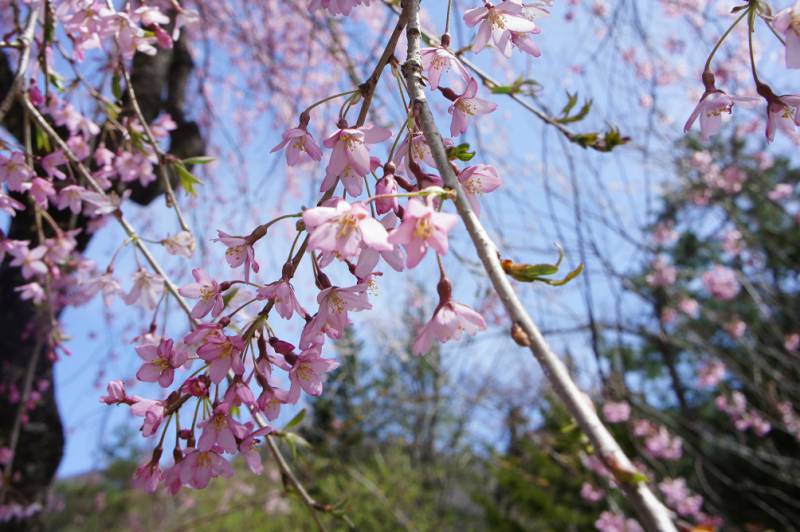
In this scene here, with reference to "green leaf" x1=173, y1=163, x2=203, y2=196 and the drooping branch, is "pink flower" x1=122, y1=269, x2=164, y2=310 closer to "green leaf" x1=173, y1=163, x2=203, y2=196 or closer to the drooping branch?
"green leaf" x1=173, y1=163, x2=203, y2=196

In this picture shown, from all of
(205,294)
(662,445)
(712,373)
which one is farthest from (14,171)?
(712,373)

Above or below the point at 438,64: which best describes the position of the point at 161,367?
below

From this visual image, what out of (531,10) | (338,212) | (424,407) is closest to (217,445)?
(338,212)

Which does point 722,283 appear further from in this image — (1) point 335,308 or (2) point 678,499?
(1) point 335,308

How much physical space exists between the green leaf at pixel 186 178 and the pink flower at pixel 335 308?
732 mm

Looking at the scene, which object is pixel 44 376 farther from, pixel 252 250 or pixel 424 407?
pixel 424 407

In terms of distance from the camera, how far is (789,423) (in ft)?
16.0

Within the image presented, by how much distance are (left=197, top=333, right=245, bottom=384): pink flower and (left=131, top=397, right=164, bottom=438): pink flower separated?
0.34ft

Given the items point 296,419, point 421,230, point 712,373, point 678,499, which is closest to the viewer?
point 421,230

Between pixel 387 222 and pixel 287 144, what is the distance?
0.21 m

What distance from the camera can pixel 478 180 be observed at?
0.75 metres

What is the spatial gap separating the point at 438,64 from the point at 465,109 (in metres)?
0.09

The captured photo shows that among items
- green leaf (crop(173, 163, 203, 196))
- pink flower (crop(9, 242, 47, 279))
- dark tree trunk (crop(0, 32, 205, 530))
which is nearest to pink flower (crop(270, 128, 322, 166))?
green leaf (crop(173, 163, 203, 196))

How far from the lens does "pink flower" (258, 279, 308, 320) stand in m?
0.66
